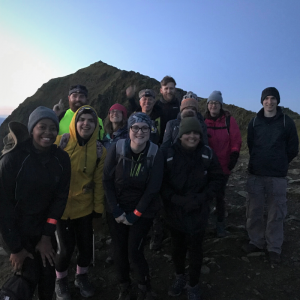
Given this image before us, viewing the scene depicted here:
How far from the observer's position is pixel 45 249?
10.0ft

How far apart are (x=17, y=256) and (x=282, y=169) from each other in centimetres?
470

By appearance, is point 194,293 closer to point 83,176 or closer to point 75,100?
point 83,176

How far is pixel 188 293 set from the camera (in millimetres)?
3711

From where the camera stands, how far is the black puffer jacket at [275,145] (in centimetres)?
466

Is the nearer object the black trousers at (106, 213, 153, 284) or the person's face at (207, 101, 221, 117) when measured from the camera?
the black trousers at (106, 213, 153, 284)

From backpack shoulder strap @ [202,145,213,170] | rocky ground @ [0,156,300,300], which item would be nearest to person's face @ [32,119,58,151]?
backpack shoulder strap @ [202,145,213,170]

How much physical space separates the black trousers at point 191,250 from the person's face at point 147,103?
2.66m

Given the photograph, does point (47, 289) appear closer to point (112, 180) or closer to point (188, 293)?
point (112, 180)

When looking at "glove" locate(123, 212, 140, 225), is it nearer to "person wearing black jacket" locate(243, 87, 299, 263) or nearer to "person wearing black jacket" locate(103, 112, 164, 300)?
"person wearing black jacket" locate(103, 112, 164, 300)

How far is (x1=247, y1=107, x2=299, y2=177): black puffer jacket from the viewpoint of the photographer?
15.3 ft

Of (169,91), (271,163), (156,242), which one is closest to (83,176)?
(156,242)

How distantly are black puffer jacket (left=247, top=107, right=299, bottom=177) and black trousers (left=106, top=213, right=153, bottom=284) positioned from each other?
109 inches

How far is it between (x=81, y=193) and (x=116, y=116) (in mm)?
1918

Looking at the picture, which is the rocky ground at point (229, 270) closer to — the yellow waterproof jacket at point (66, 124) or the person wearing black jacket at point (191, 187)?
the person wearing black jacket at point (191, 187)
